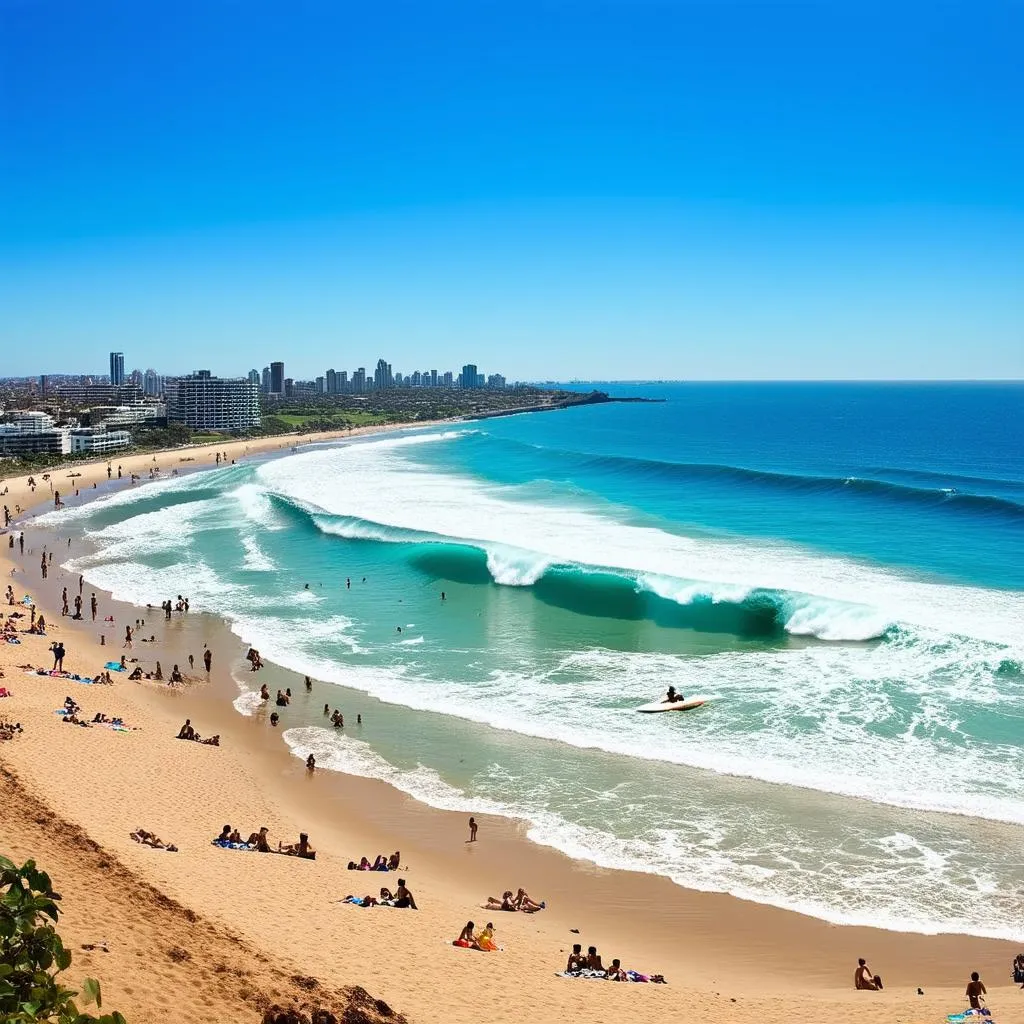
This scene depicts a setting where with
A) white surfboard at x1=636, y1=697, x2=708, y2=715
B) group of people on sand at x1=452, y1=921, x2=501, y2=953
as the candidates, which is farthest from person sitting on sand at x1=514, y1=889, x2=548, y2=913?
white surfboard at x1=636, y1=697, x2=708, y2=715

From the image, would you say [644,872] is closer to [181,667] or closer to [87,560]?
[181,667]

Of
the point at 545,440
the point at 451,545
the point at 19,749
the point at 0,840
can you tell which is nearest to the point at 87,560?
the point at 451,545

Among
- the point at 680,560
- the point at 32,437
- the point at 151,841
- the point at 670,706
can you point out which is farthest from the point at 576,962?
the point at 32,437

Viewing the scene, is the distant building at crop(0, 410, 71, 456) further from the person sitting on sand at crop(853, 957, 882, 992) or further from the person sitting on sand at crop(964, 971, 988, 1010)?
the person sitting on sand at crop(964, 971, 988, 1010)

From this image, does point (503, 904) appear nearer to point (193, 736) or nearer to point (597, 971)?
point (597, 971)

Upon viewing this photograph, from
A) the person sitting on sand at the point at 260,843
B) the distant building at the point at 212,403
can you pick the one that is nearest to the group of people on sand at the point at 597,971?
the person sitting on sand at the point at 260,843

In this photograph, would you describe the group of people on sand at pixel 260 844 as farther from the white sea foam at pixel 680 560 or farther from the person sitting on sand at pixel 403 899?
the white sea foam at pixel 680 560
